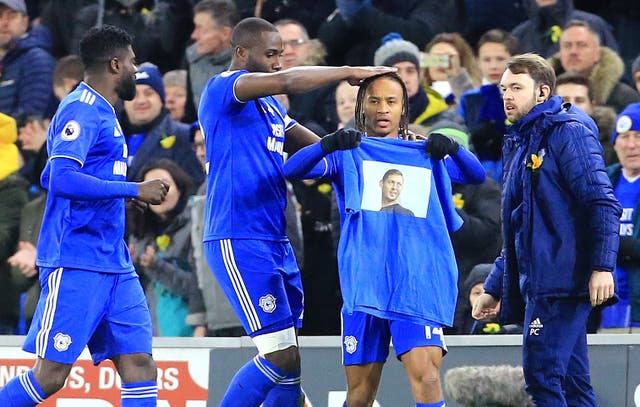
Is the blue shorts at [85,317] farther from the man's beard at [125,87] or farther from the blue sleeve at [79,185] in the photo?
the man's beard at [125,87]

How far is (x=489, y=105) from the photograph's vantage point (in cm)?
918

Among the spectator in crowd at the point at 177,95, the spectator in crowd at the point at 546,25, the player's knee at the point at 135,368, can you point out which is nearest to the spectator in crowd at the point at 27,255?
the spectator in crowd at the point at 177,95

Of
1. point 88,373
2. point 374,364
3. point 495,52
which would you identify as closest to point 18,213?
point 88,373

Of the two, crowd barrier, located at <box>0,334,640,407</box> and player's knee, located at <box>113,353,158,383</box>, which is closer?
player's knee, located at <box>113,353,158,383</box>

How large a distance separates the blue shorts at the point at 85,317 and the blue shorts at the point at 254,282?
0.49 meters

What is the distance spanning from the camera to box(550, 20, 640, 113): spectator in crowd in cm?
887

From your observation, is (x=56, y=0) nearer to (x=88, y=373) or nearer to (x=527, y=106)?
(x=88, y=373)

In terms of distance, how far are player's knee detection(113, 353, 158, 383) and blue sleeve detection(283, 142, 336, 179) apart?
121cm

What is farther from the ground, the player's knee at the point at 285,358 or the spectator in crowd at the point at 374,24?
the spectator in crowd at the point at 374,24

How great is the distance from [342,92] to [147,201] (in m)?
3.24

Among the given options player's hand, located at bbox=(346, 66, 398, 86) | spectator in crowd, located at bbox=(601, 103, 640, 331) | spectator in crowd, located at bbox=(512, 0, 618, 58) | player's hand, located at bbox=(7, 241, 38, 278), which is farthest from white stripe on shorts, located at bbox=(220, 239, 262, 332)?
spectator in crowd, located at bbox=(512, 0, 618, 58)

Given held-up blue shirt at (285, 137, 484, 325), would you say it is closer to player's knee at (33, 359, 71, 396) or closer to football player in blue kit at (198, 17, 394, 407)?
football player in blue kit at (198, 17, 394, 407)

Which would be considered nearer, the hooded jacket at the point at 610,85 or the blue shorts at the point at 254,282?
the blue shorts at the point at 254,282

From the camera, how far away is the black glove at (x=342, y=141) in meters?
6.26
